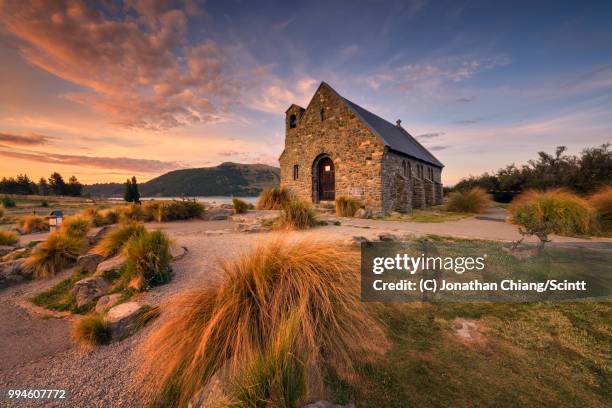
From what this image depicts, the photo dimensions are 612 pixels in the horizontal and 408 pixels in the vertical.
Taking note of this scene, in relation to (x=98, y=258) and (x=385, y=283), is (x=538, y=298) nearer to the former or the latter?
(x=385, y=283)

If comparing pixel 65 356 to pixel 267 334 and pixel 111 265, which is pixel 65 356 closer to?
pixel 111 265

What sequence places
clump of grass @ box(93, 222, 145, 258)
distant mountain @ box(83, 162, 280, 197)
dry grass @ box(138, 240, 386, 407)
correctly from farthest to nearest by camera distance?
distant mountain @ box(83, 162, 280, 197) < clump of grass @ box(93, 222, 145, 258) < dry grass @ box(138, 240, 386, 407)

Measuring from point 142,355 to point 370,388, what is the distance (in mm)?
2018

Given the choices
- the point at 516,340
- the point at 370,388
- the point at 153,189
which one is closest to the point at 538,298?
the point at 516,340

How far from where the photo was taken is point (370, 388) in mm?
1760

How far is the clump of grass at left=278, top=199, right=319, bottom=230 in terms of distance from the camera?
703cm

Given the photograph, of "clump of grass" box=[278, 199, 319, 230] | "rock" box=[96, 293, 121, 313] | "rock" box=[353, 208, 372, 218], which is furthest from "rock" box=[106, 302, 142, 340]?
"rock" box=[353, 208, 372, 218]

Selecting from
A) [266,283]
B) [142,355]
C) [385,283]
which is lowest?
[142,355]

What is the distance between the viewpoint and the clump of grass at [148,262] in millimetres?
3611

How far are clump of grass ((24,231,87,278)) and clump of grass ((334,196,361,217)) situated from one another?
28.2 ft

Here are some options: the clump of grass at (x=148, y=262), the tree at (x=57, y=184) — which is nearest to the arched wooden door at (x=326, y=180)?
the clump of grass at (x=148, y=262)

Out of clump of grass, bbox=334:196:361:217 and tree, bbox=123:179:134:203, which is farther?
tree, bbox=123:179:134:203

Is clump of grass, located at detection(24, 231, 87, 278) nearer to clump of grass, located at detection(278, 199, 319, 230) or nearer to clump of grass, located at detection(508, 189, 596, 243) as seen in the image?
clump of grass, located at detection(278, 199, 319, 230)

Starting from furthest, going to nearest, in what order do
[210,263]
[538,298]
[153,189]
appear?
[153,189] → [210,263] → [538,298]
